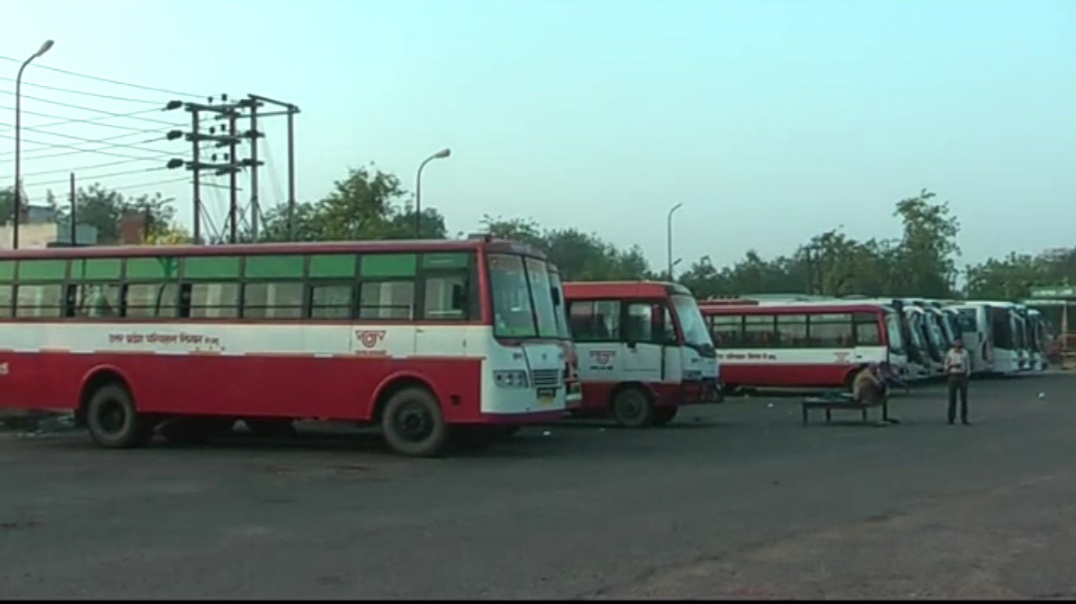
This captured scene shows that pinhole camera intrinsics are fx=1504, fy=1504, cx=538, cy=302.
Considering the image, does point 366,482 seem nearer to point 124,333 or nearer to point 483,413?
point 483,413

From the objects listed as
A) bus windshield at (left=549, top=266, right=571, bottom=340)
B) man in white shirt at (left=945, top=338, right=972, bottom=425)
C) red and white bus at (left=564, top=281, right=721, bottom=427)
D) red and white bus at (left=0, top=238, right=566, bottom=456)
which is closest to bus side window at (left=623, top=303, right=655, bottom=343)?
red and white bus at (left=564, top=281, right=721, bottom=427)

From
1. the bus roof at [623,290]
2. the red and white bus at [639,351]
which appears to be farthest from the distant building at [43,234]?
the red and white bus at [639,351]

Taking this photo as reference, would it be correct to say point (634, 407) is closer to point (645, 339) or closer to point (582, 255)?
point (645, 339)

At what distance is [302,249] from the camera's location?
866 inches

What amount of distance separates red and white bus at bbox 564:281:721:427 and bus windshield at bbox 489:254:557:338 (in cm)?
574

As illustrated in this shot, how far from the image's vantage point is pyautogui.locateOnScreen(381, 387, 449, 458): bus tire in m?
20.7

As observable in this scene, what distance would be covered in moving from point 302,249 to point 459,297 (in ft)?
9.28

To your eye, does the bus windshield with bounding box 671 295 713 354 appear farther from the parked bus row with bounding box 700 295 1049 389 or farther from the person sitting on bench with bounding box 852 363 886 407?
the parked bus row with bounding box 700 295 1049 389

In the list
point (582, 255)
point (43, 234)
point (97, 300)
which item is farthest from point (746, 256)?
point (97, 300)

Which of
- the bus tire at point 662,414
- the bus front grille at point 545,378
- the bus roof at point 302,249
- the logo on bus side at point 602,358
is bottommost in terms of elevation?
the bus tire at point 662,414

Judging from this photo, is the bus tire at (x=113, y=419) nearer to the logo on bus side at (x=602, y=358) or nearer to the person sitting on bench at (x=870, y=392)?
the logo on bus side at (x=602, y=358)

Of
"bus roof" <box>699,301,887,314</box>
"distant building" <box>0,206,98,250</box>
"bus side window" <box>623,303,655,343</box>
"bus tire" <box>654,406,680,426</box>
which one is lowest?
"bus tire" <box>654,406,680,426</box>

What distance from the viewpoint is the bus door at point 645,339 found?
27844mm

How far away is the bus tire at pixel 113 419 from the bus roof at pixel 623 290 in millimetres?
8731
